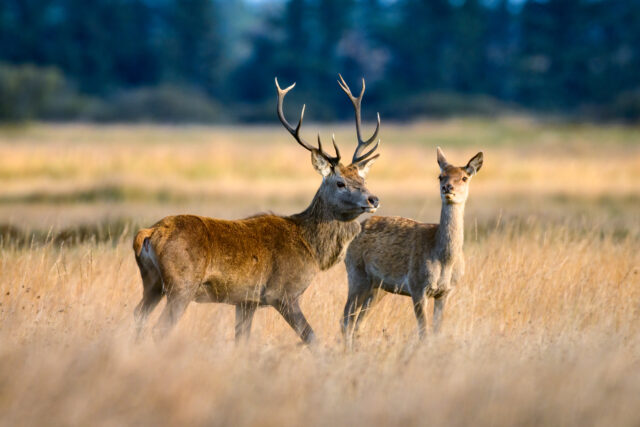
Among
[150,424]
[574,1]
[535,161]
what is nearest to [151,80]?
[574,1]

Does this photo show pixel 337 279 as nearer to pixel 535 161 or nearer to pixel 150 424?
pixel 150 424

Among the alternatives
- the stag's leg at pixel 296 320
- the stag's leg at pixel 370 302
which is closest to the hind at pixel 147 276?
the stag's leg at pixel 296 320

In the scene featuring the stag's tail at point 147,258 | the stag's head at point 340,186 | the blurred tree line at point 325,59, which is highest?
the blurred tree line at point 325,59

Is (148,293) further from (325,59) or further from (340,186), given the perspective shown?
(325,59)

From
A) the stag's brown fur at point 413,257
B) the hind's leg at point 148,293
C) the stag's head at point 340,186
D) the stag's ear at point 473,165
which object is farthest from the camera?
the stag's ear at point 473,165

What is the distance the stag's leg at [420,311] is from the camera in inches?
283

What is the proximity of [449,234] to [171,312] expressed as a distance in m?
2.25

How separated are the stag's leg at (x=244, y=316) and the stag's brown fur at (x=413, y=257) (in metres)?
0.71

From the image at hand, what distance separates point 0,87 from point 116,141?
19713 mm

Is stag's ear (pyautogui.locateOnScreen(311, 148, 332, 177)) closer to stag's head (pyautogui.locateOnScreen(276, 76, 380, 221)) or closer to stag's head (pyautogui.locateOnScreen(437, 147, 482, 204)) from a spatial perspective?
stag's head (pyautogui.locateOnScreen(276, 76, 380, 221))

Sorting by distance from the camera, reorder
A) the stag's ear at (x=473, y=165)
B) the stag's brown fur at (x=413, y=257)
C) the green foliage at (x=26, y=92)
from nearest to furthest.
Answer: the stag's brown fur at (x=413, y=257)
the stag's ear at (x=473, y=165)
the green foliage at (x=26, y=92)

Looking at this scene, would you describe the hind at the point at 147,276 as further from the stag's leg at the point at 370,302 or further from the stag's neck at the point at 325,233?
the stag's leg at the point at 370,302

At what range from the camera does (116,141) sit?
3297 centimetres

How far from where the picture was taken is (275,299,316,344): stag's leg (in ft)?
22.2
